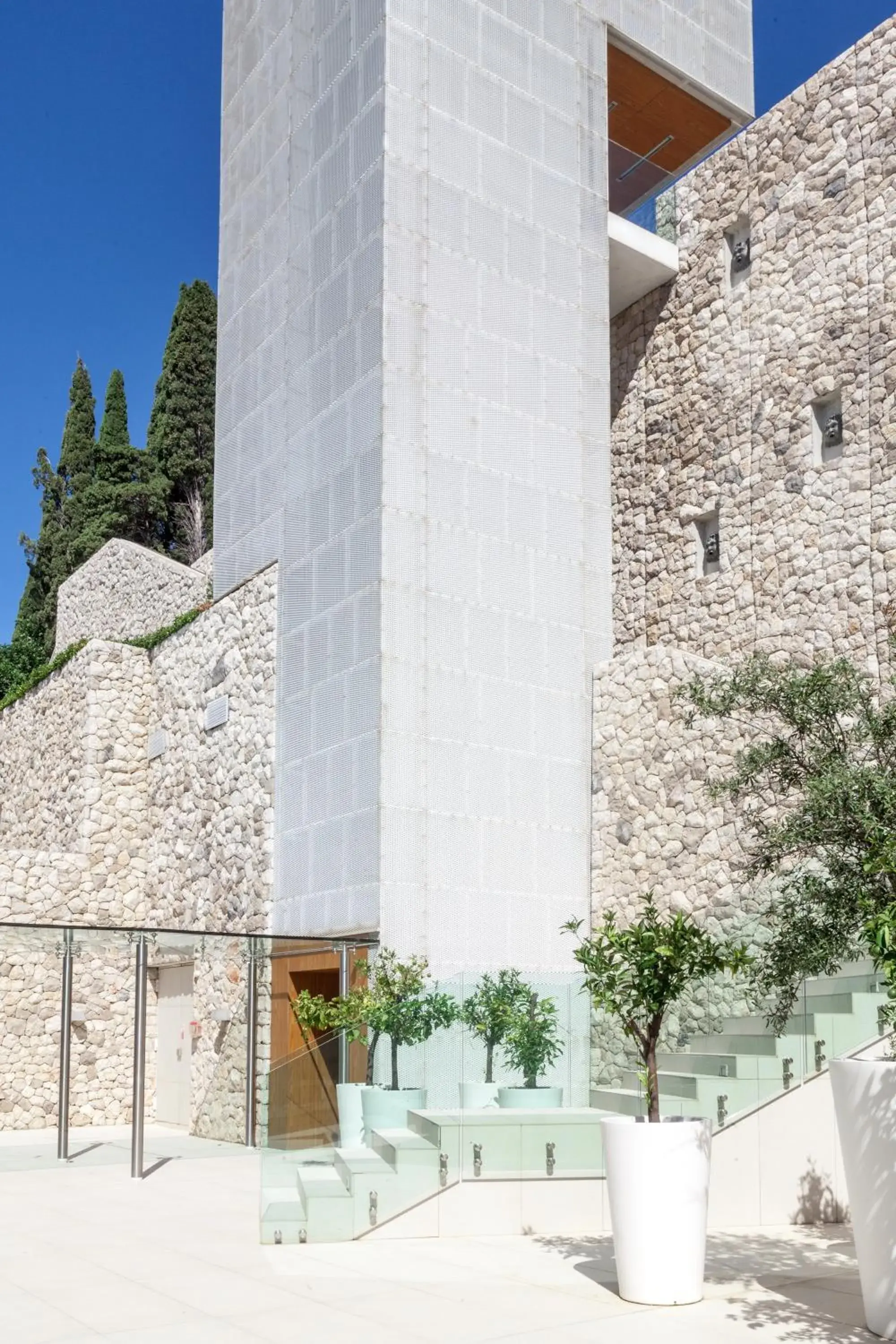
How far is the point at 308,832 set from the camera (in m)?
15.8

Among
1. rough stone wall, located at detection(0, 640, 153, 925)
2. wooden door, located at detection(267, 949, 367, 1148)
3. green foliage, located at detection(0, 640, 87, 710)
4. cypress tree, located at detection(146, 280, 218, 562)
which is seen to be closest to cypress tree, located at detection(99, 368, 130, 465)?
cypress tree, located at detection(146, 280, 218, 562)

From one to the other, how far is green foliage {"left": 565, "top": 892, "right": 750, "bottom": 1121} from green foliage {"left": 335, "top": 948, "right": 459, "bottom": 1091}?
3.37 m

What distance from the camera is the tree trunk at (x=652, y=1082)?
7.49 meters

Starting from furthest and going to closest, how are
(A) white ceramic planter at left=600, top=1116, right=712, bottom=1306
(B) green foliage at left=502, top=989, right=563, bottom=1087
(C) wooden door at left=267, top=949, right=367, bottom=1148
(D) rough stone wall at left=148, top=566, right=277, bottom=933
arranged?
(D) rough stone wall at left=148, top=566, right=277, bottom=933 < (B) green foliage at left=502, top=989, right=563, bottom=1087 < (C) wooden door at left=267, top=949, right=367, bottom=1148 < (A) white ceramic planter at left=600, top=1116, right=712, bottom=1306

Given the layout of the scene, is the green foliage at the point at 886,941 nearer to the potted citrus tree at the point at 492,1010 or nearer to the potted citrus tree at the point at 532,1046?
the potted citrus tree at the point at 532,1046

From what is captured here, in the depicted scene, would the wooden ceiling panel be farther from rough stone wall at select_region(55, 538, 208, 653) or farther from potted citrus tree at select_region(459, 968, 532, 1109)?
potted citrus tree at select_region(459, 968, 532, 1109)

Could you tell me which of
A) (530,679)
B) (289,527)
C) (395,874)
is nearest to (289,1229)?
(395,874)

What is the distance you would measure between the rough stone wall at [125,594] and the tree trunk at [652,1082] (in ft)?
57.4

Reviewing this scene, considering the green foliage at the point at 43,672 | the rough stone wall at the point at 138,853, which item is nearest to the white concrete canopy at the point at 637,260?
the rough stone wall at the point at 138,853

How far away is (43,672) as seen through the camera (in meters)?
22.9

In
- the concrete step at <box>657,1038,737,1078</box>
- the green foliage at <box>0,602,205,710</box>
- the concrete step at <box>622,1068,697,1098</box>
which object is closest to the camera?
the concrete step at <box>622,1068,697,1098</box>

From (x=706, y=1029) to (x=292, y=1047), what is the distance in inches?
244

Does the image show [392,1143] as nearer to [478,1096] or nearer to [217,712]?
[478,1096]

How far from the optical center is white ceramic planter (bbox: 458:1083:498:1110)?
988 centimetres
